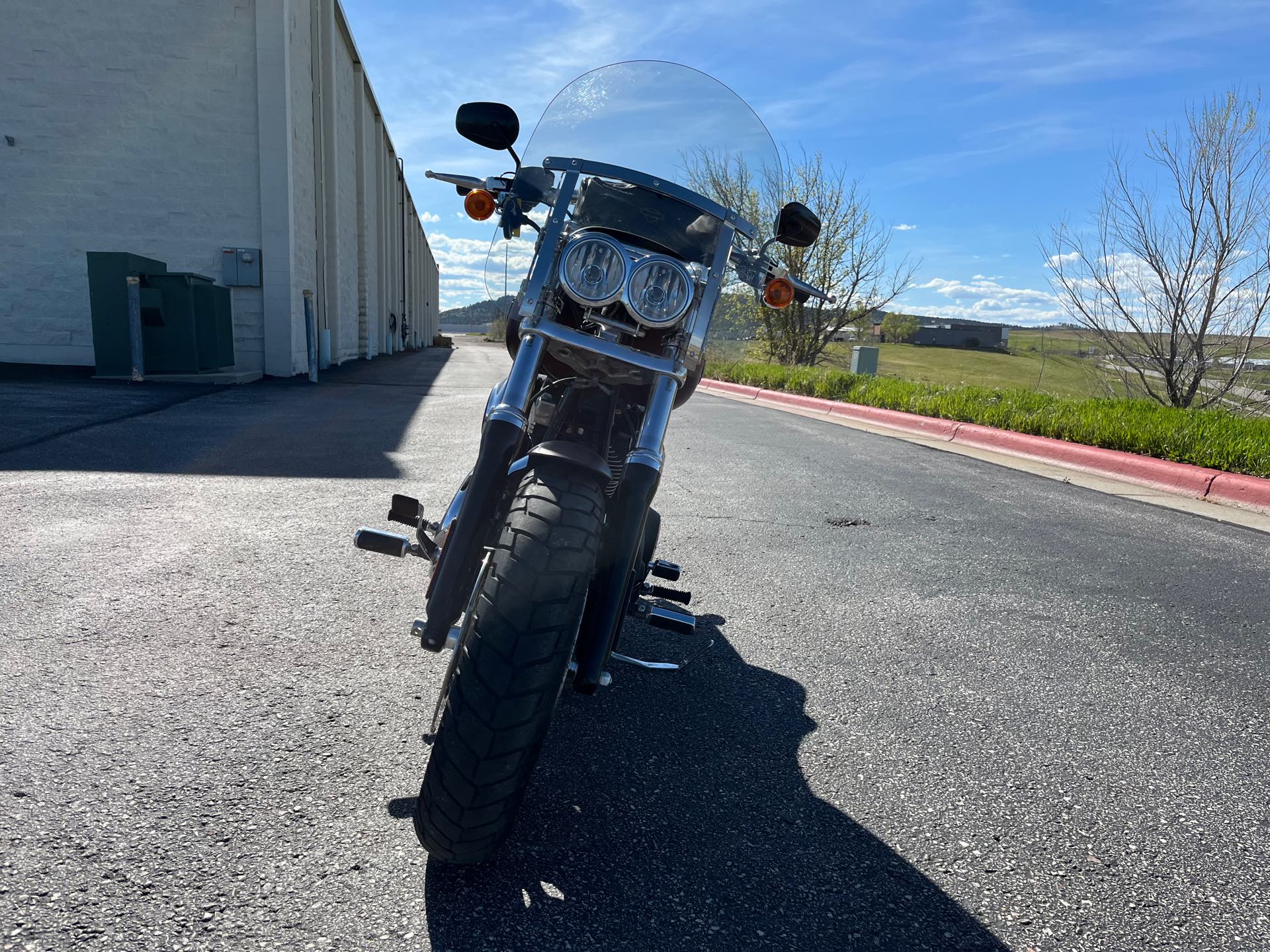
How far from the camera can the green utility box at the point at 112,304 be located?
12195 millimetres

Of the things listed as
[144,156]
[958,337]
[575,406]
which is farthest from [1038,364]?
[958,337]

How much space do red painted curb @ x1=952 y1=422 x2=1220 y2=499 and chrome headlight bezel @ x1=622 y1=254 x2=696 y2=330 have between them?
6.02 m

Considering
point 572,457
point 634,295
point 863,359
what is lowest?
point 863,359

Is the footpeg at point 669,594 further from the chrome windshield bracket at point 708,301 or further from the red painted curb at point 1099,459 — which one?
the red painted curb at point 1099,459

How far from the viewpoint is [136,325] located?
12.1 meters

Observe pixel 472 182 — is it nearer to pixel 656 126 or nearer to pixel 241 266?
pixel 656 126

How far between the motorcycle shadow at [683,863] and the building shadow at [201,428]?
400 centimetres

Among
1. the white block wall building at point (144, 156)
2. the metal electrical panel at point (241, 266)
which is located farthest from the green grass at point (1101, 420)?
the white block wall building at point (144, 156)

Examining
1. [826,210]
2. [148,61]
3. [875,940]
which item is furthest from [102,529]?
[826,210]

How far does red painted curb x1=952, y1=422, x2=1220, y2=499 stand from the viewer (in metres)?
6.66

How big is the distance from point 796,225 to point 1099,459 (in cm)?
602

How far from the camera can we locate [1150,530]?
17.7 ft

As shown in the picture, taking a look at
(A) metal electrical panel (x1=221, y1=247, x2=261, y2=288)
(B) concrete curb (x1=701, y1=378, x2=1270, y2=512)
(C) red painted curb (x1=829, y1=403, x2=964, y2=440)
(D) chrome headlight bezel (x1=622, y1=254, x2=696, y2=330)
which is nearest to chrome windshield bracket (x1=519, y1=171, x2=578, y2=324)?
(D) chrome headlight bezel (x1=622, y1=254, x2=696, y2=330)

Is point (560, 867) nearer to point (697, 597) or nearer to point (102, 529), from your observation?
point (697, 597)
